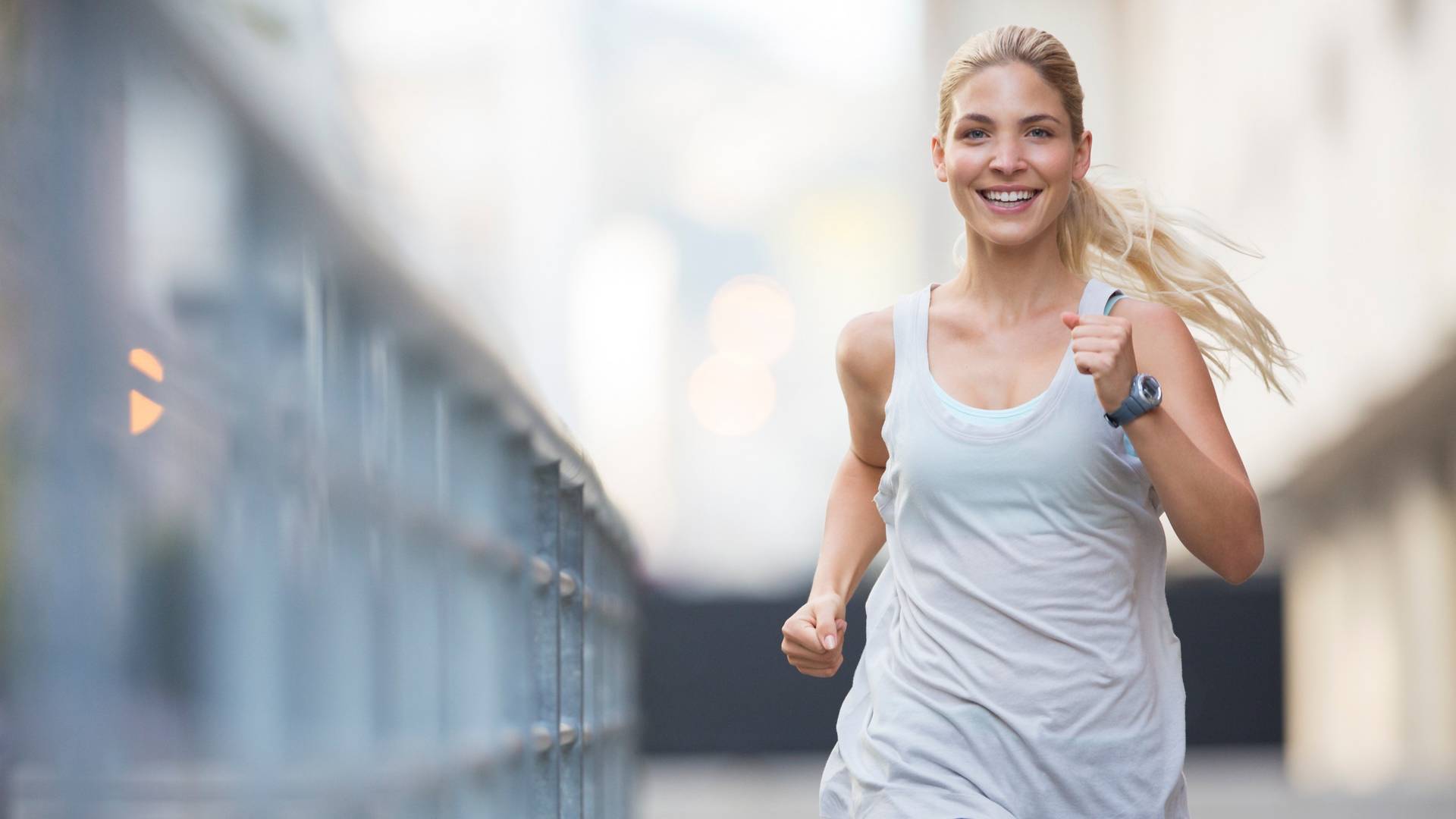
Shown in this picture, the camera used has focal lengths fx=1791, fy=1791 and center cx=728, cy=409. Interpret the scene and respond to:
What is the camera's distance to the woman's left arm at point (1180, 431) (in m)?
1.62

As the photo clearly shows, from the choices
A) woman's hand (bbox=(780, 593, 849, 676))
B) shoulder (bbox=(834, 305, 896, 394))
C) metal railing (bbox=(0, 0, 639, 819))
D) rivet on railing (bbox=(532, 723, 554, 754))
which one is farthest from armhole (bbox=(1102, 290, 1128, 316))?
rivet on railing (bbox=(532, 723, 554, 754))

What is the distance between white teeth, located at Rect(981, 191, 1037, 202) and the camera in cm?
182

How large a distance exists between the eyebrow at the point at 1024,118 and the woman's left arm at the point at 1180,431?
0.66ft

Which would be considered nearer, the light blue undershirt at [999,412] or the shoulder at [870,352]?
the light blue undershirt at [999,412]

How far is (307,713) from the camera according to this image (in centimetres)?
99

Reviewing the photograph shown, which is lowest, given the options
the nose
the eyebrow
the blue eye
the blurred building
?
the blurred building

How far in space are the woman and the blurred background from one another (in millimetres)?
403

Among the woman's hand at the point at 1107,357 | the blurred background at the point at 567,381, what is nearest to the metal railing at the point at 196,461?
the blurred background at the point at 567,381

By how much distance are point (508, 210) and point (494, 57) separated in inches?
34.9

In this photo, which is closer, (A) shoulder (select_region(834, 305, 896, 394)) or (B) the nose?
(B) the nose

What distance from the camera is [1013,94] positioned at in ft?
5.98

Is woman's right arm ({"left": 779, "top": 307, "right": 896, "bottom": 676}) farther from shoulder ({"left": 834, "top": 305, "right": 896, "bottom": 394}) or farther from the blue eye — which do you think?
the blue eye

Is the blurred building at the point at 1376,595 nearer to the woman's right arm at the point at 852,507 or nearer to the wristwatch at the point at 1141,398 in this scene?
the woman's right arm at the point at 852,507

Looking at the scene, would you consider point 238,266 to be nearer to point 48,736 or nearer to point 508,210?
point 48,736
